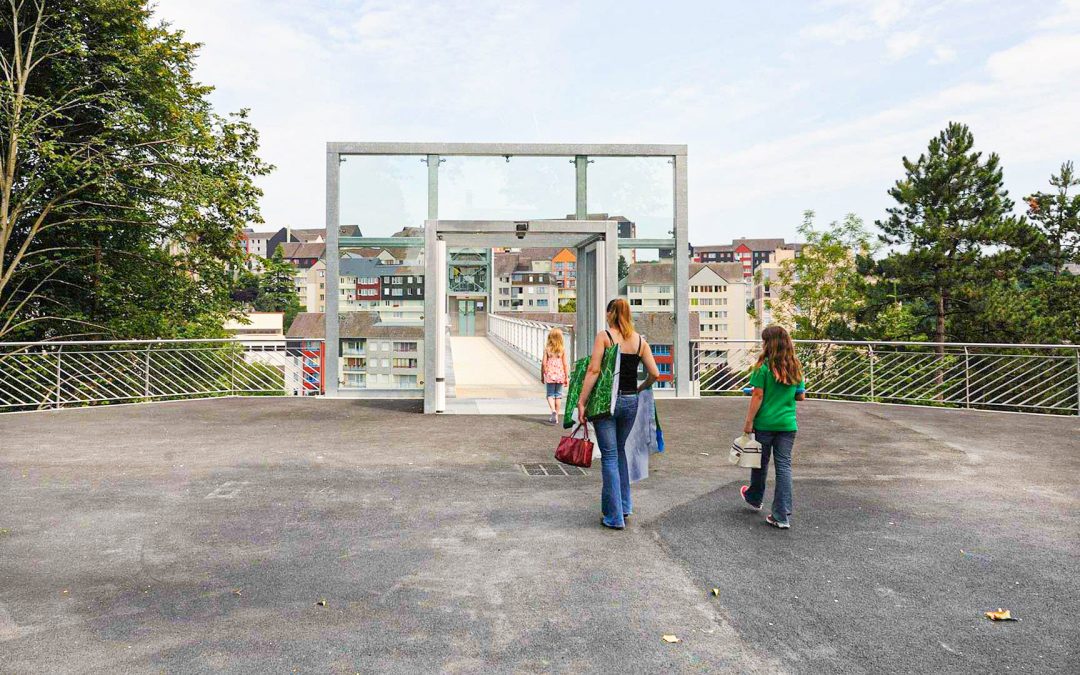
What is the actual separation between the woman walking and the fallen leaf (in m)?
2.22

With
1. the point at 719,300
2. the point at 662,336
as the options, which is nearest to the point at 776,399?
the point at 662,336

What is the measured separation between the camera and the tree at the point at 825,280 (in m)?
36.6

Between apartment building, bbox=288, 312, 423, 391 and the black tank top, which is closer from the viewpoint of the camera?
the black tank top

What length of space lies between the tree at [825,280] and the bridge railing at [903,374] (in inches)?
833

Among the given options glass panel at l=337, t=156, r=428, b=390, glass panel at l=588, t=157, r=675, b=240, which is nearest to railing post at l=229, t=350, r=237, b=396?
glass panel at l=337, t=156, r=428, b=390

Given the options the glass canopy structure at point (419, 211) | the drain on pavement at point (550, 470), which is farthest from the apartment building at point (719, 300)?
the drain on pavement at point (550, 470)

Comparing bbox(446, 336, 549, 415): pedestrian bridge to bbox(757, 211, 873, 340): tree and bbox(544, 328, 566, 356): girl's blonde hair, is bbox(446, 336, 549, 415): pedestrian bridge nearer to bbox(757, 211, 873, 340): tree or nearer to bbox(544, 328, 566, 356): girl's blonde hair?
bbox(544, 328, 566, 356): girl's blonde hair

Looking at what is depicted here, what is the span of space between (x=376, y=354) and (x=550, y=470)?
7197 millimetres

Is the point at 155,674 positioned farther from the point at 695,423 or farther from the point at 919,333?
the point at 919,333

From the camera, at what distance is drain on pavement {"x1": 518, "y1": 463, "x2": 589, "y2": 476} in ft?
23.5

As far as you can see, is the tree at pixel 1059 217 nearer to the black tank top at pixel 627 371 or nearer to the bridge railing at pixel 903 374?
the bridge railing at pixel 903 374

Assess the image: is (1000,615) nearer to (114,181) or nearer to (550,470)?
(550,470)

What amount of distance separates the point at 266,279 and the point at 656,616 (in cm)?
1473

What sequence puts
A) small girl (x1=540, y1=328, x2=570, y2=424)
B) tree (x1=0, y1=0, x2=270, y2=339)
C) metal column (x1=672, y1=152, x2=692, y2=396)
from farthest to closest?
tree (x1=0, y1=0, x2=270, y2=339)
metal column (x1=672, y1=152, x2=692, y2=396)
small girl (x1=540, y1=328, x2=570, y2=424)
